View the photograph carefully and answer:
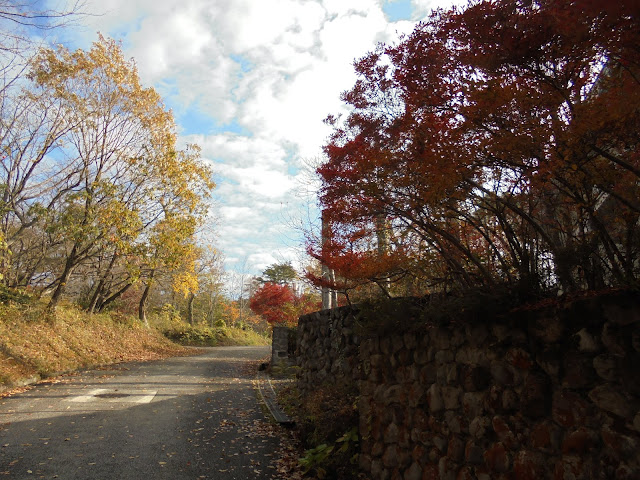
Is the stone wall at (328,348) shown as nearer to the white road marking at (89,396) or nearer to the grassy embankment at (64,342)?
the white road marking at (89,396)

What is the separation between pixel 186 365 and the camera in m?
16.5

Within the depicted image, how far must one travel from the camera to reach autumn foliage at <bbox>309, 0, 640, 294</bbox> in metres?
3.36

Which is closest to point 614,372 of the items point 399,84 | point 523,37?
point 523,37

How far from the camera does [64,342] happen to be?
14.0 metres

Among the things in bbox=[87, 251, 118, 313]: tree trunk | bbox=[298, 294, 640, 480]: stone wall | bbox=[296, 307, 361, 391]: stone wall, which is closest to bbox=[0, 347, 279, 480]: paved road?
bbox=[296, 307, 361, 391]: stone wall

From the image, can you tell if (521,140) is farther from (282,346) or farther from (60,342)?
(60,342)

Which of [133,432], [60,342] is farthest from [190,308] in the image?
[133,432]

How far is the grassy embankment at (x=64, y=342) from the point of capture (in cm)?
1096

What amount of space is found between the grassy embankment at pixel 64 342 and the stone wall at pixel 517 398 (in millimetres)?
9151

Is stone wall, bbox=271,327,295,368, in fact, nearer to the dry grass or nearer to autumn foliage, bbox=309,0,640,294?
the dry grass

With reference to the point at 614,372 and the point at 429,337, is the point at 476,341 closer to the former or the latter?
the point at 429,337

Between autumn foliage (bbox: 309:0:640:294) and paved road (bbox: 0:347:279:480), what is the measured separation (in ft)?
12.8

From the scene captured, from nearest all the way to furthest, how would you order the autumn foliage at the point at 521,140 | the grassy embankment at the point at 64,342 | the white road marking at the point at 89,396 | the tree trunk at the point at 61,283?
the autumn foliage at the point at 521,140 → the white road marking at the point at 89,396 → the grassy embankment at the point at 64,342 → the tree trunk at the point at 61,283

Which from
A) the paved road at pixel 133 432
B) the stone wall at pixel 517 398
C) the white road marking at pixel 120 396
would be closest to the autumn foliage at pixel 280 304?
the paved road at pixel 133 432
